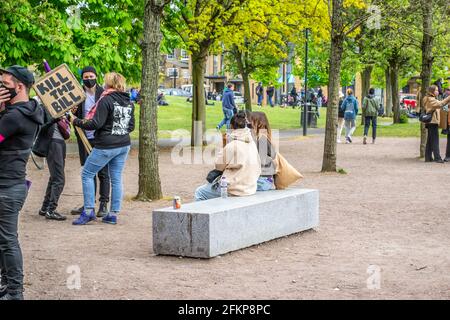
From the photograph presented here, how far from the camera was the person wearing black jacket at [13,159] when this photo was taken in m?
7.27

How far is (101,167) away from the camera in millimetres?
11672

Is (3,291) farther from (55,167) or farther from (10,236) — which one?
(55,167)

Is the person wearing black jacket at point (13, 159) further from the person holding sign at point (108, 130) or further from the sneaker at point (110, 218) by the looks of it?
the sneaker at point (110, 218)

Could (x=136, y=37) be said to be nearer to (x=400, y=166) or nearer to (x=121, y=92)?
(x=400, y=166)

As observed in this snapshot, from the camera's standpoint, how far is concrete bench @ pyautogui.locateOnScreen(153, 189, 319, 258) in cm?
938

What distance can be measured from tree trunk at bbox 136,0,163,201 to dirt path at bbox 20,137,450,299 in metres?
0.39

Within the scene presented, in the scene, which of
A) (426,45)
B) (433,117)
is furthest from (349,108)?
(433,117)

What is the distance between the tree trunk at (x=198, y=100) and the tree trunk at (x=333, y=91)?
26.8 feet

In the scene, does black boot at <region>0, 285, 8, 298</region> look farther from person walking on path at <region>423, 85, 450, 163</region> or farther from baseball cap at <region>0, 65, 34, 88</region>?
person walking on path at <region>423, 85, 450, 163</region>

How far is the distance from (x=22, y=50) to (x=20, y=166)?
53.0 feet

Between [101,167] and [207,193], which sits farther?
[101,167]

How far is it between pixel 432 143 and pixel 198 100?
804cm
